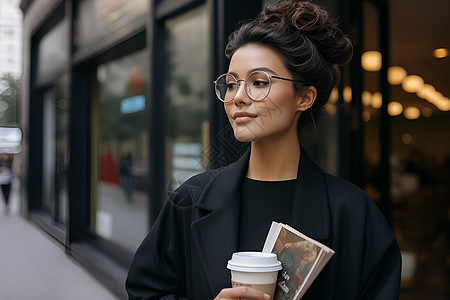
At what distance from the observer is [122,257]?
229 inches

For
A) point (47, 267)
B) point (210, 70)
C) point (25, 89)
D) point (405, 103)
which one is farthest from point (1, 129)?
point (210, 70)

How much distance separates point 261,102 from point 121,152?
5.28m

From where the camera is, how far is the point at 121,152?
6.47 meters

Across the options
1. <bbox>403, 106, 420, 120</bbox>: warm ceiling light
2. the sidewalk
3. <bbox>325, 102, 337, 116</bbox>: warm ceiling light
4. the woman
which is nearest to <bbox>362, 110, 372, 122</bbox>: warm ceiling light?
Answer: <bbox>325, 102, 337, 116</bbox>: warm ceiling light

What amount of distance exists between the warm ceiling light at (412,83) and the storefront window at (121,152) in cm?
383

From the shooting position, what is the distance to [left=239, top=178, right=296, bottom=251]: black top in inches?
59.3

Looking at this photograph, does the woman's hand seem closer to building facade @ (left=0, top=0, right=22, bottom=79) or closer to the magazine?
the magazine

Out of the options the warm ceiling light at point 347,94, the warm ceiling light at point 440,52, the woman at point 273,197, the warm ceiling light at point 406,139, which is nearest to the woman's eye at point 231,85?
the woman at point 273,197

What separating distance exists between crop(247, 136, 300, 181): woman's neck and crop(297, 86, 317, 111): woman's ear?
117 mm

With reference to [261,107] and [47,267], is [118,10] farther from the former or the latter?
[261,107]

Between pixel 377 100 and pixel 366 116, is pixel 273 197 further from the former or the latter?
pixel 377 100

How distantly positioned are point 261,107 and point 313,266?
48 cm

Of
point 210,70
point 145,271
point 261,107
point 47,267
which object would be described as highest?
point 210,70

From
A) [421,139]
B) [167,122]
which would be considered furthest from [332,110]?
[421,139]
